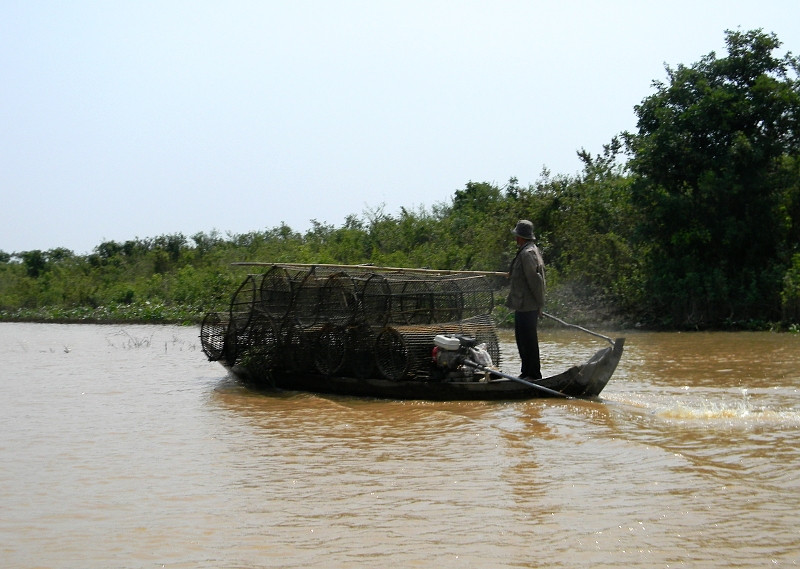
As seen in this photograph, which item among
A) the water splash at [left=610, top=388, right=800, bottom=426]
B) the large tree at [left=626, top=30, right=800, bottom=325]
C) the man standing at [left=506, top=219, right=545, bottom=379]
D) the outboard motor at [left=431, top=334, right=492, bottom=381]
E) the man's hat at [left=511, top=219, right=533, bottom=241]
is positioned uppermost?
the large tree at [left=626, top=30, right=800, bottom=325]

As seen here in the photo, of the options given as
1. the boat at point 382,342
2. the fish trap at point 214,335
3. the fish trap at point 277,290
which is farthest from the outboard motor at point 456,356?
the fish trap at point 214,335

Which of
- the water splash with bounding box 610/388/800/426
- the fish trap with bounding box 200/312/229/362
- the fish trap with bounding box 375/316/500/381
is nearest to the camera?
the water splash with bounding box 610/388/800/426

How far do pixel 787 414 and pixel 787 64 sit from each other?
15.2 m

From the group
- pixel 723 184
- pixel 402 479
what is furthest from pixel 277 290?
pixel 723 184

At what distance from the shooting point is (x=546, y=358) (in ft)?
49.1

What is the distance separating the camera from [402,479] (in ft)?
21.9

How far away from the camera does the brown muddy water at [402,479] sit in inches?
199

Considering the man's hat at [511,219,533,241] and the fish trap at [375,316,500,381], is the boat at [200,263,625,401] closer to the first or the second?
the fish trap at [375,316,500,381]

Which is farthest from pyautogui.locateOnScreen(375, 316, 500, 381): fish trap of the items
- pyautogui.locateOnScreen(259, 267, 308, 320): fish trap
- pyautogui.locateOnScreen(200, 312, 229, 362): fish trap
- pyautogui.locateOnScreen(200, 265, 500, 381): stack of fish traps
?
pyautogui.locateOnScreen(200, 312, 229, 362): fish trap

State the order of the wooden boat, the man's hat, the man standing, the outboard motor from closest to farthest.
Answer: the wooden boat < the outboard motor < the man standing < the man's hat

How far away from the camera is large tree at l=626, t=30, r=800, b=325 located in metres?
Result: 20.7

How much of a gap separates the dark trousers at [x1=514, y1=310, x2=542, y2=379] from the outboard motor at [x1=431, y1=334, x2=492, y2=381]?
0.42 metres

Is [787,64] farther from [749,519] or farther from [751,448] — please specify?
[749,519]

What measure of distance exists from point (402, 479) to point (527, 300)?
3905 millimetres
